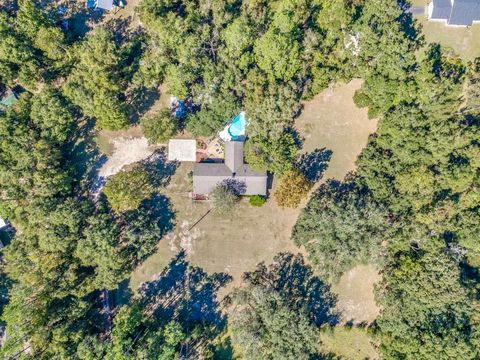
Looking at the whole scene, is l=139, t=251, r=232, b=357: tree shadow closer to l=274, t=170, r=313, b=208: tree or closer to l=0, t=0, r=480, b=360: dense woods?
l=0, t=0, r=480, b=360: dense woods

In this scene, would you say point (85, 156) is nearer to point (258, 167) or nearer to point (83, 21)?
point (83, 21)

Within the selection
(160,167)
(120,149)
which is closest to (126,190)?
(160,167)

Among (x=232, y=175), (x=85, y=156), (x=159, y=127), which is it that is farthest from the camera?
(x=85, y=156)

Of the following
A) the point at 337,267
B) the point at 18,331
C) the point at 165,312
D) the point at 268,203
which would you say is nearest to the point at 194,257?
the point at 165,312

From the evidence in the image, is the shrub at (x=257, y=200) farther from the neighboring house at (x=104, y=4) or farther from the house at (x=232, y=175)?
the neighboring house at (x=104, y=4)

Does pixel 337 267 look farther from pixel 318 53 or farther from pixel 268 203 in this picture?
pixel 318 53

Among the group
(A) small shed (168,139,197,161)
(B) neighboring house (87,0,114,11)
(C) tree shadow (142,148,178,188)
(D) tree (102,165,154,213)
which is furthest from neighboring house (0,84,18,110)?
(A) small shed (168,139,197,161)
